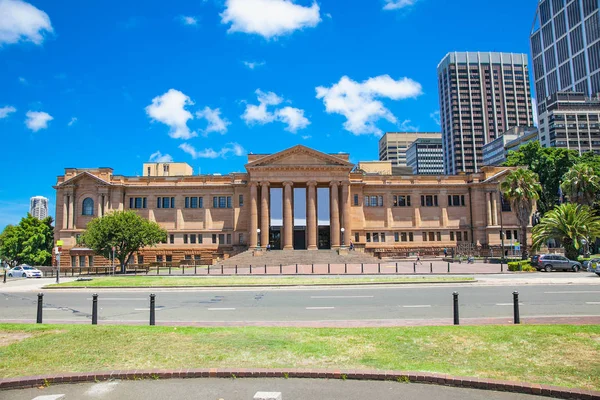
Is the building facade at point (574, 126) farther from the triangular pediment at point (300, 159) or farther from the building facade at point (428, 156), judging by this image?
the triangular pediment at point (300, 159)

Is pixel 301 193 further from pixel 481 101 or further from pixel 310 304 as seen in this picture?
pixel 481 101

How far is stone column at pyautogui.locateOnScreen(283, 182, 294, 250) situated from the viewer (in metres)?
61.5

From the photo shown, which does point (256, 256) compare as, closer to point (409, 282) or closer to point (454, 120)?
point (409, 282)

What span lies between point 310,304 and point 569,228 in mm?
37031

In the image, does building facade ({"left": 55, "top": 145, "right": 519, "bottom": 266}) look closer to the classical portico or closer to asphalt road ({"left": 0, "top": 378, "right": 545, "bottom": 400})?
the classical portico

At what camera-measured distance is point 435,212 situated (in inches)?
2741

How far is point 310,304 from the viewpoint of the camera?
1867 cm

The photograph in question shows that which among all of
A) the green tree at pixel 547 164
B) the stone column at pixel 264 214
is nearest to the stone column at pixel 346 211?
the stone column at pixel 264 214

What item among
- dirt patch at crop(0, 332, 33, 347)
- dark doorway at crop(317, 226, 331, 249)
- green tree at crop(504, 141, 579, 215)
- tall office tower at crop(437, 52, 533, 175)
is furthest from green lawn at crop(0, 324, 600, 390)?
tall office tower at crop(437, 52, 533, 175)

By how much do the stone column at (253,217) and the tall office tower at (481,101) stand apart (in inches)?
4915

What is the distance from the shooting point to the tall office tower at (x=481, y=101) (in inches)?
6634

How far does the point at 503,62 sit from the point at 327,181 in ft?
461

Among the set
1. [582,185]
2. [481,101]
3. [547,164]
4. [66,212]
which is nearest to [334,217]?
[582,185]

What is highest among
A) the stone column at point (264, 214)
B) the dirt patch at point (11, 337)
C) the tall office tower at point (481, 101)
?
the tall office tower at point (481, 101)
